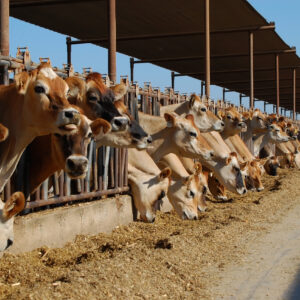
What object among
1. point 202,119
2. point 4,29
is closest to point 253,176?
point 202,119

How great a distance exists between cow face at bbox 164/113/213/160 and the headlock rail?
2.17 feet

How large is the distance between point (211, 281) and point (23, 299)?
178cm

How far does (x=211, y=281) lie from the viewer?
5250 mm

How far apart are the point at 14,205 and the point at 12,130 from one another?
738mm

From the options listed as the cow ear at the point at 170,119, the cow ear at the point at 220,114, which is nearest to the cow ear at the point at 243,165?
the cow ear at the point at 220,114

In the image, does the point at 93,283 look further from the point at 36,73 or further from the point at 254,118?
the point at 254,118

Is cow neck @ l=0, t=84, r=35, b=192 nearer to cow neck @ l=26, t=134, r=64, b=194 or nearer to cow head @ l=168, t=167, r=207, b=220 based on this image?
cow neck @ l=26, t=134, r=64, b=194

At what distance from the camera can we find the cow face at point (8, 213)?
179 inches

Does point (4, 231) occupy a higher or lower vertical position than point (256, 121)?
lower

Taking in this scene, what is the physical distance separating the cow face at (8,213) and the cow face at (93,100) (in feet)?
6.90

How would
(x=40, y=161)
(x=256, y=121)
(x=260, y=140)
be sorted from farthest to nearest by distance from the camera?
(x=260, y=140) → (x=256, y=121) → (x=40, y=161)

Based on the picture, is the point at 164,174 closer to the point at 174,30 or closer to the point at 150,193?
the point at 150,193

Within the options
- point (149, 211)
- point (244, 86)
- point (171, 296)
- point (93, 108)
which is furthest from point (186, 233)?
point (244, 86)

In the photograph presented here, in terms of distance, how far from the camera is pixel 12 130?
501 centimetres
